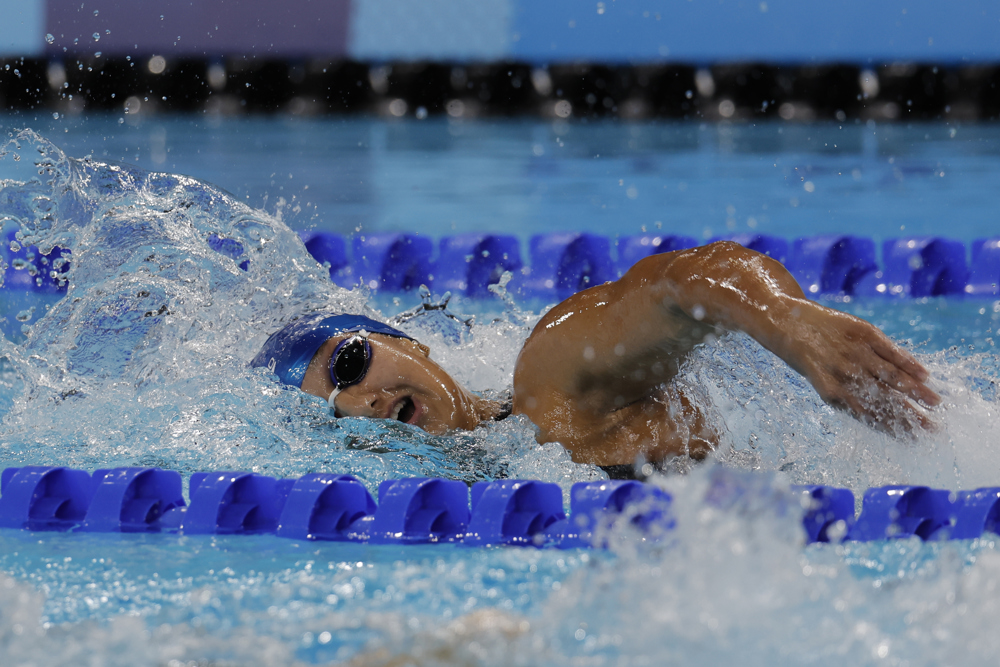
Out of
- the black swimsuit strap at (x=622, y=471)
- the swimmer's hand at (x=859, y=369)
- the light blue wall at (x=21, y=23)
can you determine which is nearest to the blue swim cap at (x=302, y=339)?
the black swimsuit strap at (x=622, y=471)

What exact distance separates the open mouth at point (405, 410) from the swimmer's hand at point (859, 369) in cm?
86

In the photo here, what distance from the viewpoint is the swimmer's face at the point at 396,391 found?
2.08 metres

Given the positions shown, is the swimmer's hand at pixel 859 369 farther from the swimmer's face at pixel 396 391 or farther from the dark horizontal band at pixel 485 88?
the dark horizontal band at pixel 485 88

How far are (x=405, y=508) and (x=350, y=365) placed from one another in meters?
0.36

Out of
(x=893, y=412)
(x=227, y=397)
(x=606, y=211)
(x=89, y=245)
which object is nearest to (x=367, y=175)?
(x=606, y=211)

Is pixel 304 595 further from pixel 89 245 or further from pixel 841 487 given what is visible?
pixel 89 245

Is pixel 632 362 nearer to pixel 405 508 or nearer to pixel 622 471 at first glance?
pixel 622 471

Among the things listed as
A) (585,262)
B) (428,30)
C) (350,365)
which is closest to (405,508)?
(350,365)

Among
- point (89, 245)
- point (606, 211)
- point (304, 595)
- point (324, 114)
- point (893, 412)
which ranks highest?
point (324, 114)

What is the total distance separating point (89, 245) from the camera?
291cm

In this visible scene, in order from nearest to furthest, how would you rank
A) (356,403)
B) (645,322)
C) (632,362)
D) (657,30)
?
(645,322) → (632,362) → (356,403) → (657,30)

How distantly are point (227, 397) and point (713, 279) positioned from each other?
1.14 metres

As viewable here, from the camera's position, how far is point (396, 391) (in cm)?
210

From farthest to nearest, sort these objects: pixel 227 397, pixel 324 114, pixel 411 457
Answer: pixel 324 114, pixel 227 397, pixel 411 457
